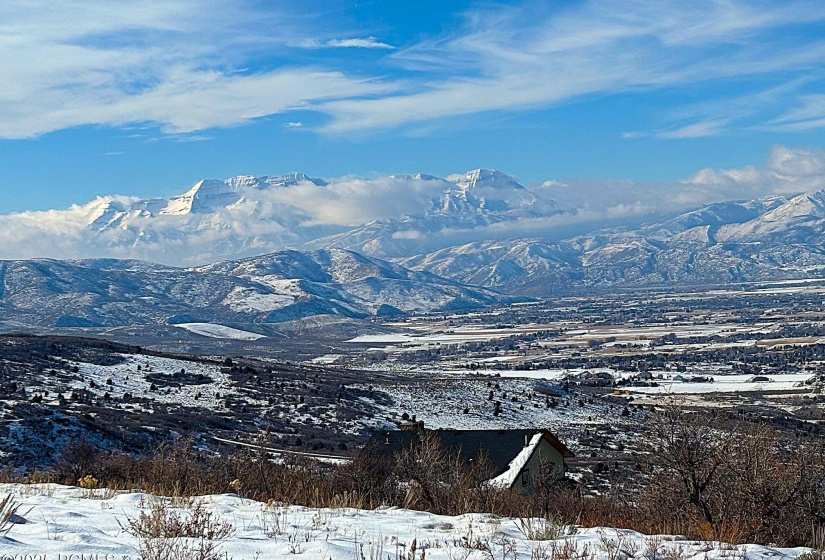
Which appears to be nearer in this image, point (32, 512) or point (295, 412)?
point (32, 512)

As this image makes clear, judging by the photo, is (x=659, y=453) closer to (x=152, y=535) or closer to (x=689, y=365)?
(x=152, y=535)

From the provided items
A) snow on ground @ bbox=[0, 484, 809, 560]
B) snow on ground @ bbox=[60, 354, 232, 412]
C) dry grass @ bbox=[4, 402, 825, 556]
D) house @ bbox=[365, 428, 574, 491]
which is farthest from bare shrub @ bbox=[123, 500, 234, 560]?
snow on ground @ bbox=[60, 354, 232, 412]

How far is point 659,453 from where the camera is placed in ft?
42.6

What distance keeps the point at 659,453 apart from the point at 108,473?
375 inches

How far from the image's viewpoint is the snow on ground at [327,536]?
711 centimetres

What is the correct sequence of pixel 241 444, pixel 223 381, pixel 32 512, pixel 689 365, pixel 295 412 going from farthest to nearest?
pixel 689 365
pixel 223 381
pixel 295 412
pixel 241 444
pixel 32 512

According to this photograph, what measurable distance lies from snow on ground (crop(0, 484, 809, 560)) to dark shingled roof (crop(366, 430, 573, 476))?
1831cm

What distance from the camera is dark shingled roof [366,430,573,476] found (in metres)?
28.8

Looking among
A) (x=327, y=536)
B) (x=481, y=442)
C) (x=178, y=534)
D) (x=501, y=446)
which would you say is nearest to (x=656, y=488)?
(x=327, y=536)

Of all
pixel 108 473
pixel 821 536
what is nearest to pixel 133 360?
pixel 108 473

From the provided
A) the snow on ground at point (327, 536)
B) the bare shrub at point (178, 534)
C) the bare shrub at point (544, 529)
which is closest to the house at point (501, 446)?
the bare shrub at point (544, 529)

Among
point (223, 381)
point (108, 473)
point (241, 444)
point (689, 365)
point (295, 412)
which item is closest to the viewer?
point (108, 473)

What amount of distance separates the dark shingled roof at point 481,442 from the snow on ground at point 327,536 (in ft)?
60.1

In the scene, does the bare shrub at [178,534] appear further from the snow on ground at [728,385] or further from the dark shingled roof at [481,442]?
the snow on ground at [728,385]
